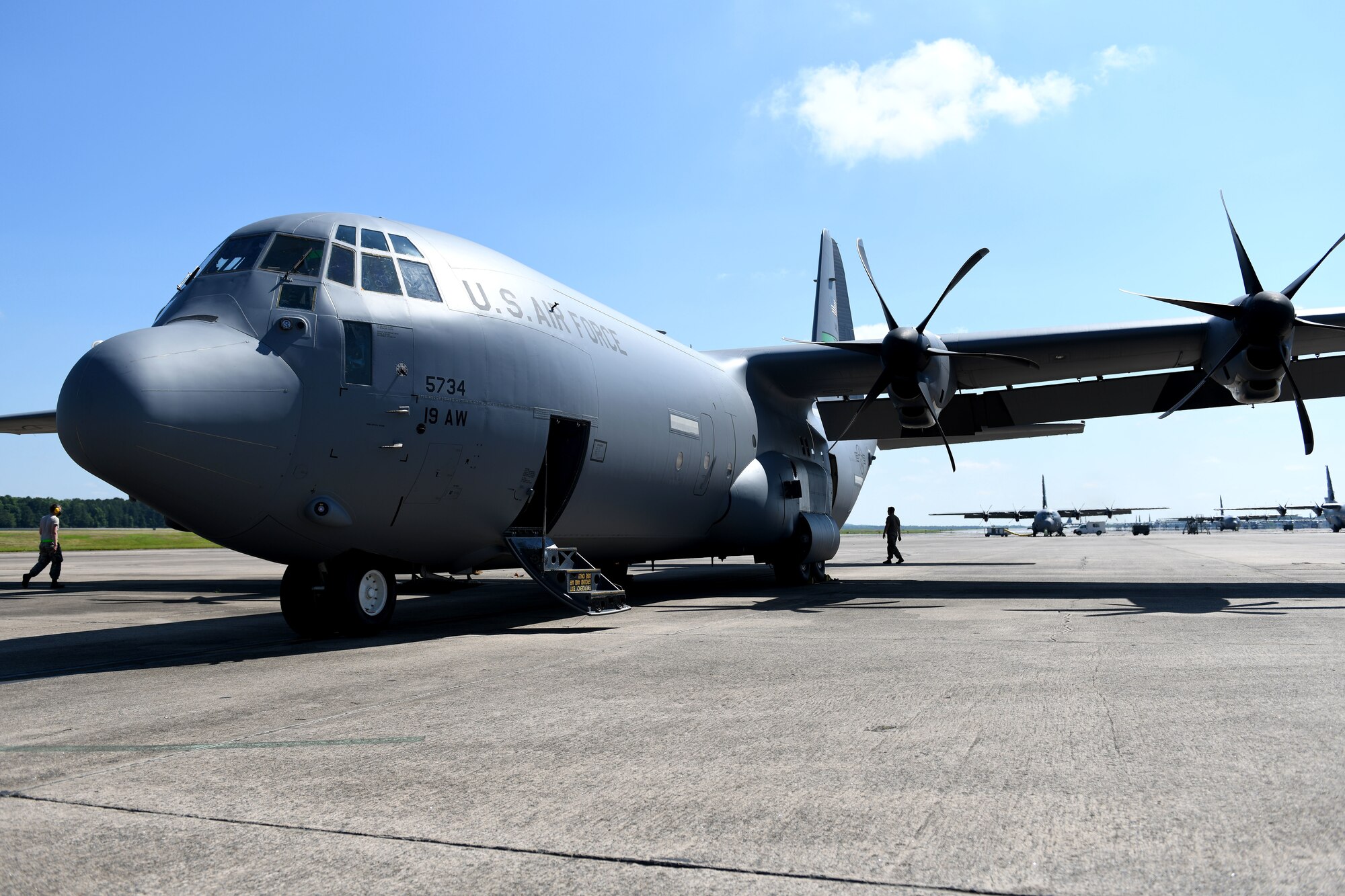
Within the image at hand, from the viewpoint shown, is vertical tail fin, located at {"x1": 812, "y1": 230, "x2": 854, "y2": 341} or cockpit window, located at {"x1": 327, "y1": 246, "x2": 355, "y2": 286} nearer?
cockpit window, located at {"x1": 327, "y1": 246, "x2": 355, "y2": 286}

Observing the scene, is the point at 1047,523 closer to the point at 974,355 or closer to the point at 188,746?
the point at 974,355

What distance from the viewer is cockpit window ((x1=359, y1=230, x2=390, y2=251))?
393 inches

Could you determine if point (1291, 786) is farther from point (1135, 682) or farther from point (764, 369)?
point (764, 369)

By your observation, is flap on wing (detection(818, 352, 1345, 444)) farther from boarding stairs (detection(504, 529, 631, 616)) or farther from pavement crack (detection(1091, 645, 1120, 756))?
pavement crack (detection(1091, 645, 1120, 756))

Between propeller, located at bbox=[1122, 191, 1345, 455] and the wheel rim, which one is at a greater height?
propeller, located at bbox=[1122, 191, 1345, 455]

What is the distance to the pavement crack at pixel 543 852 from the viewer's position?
290cm

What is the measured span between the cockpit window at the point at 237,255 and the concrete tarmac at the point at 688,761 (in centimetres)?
389

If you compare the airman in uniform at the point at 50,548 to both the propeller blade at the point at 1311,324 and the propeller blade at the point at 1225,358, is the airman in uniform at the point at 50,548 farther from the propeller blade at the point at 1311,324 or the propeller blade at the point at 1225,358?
the propeller blade at the point at 1311,324

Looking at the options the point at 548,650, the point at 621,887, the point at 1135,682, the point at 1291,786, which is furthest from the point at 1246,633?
the point at 621,887

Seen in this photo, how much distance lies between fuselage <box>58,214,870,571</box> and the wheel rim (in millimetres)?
271

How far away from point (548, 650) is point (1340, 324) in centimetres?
1454

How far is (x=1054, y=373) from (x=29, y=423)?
21981 mm

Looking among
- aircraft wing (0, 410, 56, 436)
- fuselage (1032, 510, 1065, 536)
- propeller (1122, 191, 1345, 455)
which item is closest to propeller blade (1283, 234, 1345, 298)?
propeller (1122, 191, 1345, 455)

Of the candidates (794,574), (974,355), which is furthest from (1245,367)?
(794,574)
